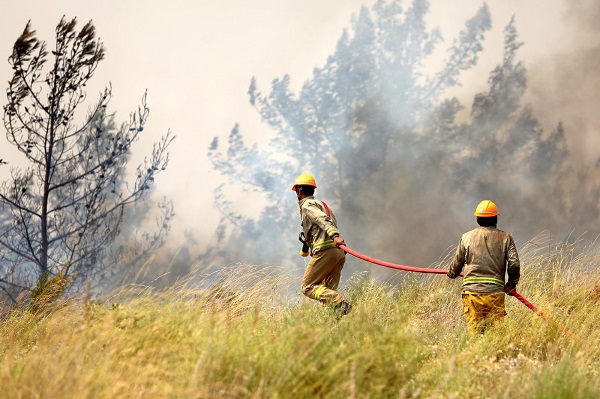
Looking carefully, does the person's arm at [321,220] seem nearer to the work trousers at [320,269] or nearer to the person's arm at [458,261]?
the work trousers at [320,269]

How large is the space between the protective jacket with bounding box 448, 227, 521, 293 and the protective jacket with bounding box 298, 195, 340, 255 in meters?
1.26

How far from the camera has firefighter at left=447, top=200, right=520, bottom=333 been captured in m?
6.43

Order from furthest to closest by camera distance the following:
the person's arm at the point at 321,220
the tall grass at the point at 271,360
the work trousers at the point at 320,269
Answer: the work trousers at the point at 320,269 < the person's arm at the point at 321,220 < the tall grass at the point at 271,360

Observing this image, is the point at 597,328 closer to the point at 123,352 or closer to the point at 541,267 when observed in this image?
the point at 541,267

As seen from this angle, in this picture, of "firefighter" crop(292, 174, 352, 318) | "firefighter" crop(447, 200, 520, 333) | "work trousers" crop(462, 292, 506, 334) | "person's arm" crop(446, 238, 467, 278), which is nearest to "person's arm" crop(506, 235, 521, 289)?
"firefighter" crop(447, 200, 520, 333)

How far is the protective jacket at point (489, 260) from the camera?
6.44 meters

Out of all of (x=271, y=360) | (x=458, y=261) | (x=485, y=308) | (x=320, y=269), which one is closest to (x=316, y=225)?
(x=320, y=269)

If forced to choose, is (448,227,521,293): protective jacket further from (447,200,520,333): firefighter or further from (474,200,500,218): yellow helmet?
(474,200,500,218): yellow helmet

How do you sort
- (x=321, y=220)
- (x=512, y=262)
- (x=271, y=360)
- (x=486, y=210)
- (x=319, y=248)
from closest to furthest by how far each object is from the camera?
(x=271, y=360) < (x=512, y=262) < (x=486, y=210) < (x=321, y=220) < (x=319, y=248)

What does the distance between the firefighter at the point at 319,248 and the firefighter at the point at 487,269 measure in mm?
1172

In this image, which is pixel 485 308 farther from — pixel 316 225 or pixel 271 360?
pixel 271 360

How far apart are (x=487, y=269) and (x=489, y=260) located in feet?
0.26

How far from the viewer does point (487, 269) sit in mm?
→ 6445

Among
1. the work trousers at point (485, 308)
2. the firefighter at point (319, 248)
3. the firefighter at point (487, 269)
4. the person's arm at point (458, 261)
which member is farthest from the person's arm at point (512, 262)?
the firefighter at point (319, 248)
